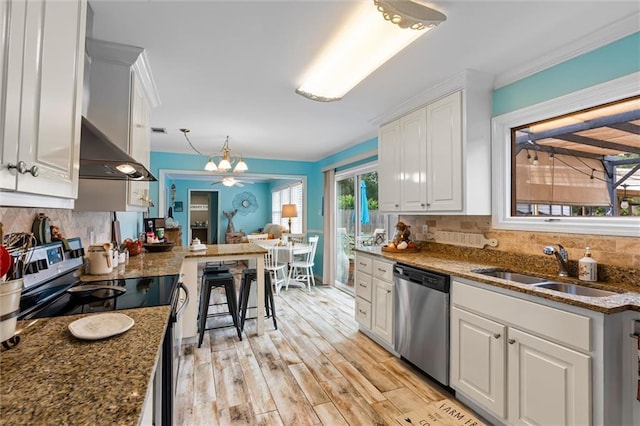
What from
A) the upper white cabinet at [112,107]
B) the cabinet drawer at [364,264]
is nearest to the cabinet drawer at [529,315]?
the cabinet drawer at [364,264]

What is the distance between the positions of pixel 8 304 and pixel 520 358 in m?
2.23

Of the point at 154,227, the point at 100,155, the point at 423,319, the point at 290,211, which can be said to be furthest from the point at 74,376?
the point at 290,211

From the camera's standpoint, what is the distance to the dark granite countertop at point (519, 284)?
1407 millimetres

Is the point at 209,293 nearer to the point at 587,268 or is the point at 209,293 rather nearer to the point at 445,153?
the point at 445,153

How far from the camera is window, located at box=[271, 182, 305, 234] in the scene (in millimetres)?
7461

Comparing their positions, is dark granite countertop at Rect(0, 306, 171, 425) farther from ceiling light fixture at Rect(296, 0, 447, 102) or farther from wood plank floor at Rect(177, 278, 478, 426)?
ceiling light fixture at Rect(296, 0, 447, 102)

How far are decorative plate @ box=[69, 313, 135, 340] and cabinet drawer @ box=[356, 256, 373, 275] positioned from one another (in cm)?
229

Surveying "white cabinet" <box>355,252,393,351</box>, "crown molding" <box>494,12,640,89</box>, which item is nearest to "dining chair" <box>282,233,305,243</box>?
"white cabinet" <box>355,252,393,351</box>

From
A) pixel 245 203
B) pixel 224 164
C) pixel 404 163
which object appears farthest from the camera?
pixel 245 203

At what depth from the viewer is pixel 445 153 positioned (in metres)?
2.56

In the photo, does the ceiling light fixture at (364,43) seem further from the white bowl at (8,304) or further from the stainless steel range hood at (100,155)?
the white bowl at (8,304)

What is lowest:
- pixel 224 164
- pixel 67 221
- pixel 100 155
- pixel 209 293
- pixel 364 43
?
pixel 209 293

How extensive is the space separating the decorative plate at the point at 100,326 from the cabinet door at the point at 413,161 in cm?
236

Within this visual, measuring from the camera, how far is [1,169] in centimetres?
70
